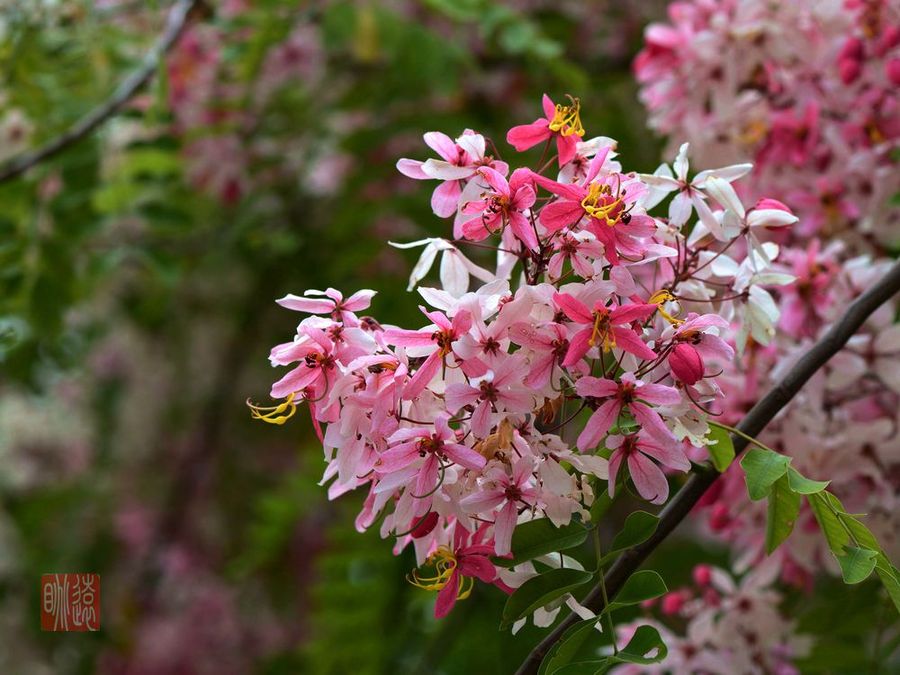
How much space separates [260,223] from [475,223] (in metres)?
1.05

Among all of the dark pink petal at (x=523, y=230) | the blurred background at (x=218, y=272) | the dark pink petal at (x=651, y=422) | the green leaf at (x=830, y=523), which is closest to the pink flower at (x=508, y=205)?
the dark pink petal at (x=523, y=230)

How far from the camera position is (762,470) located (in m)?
0.54

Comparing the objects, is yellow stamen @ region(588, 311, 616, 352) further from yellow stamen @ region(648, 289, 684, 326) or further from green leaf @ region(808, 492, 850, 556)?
green leaf @ region(808, 492, 850, 556)

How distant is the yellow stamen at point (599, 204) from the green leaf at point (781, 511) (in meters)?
0.18

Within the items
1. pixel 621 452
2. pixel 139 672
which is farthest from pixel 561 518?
pixel 139 672

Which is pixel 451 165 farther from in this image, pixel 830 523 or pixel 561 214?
pixel 830 523

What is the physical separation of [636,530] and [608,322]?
12cm

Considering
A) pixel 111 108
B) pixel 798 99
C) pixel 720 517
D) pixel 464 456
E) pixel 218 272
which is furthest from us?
pixel 218 272

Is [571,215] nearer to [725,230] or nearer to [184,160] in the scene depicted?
[725,230]

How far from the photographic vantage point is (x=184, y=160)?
166 cm

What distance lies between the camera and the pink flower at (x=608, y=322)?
19.6 inches

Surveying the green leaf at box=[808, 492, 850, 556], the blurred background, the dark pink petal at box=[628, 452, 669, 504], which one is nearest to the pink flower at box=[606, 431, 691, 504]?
the dark pink petal at box=[628, 452, 669, 504]

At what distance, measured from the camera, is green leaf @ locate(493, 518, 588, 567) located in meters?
0.53

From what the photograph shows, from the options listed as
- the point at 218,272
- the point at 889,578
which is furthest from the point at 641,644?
the point at 218,272
